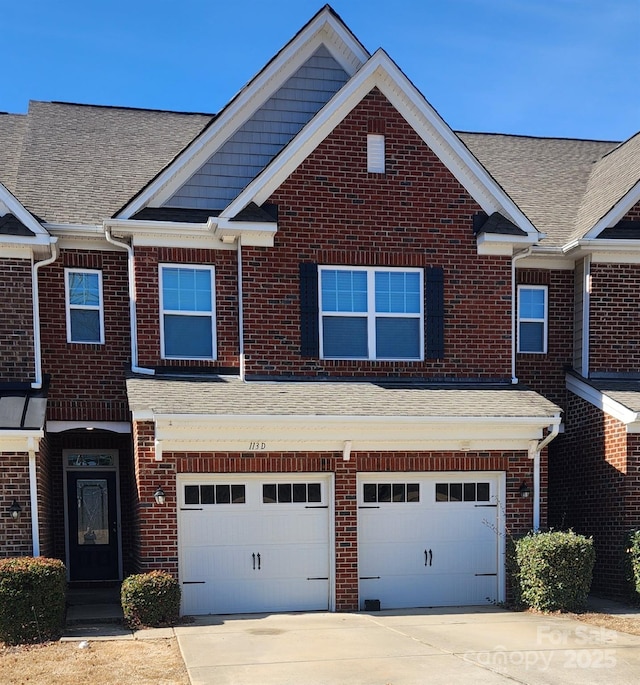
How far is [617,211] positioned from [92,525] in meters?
11.4

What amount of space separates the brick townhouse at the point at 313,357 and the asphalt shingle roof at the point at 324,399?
63 millimetres

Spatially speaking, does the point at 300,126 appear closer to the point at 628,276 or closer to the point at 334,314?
the point at 334,314

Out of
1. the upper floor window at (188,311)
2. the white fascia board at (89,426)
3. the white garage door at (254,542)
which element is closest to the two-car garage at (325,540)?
the white garage door at (254,542)

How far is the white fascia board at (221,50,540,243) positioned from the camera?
14.2m

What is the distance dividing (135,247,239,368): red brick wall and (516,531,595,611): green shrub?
5872mm

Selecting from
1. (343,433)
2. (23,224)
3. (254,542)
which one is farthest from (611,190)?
(23,224)

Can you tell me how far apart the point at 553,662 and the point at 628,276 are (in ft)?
27.6

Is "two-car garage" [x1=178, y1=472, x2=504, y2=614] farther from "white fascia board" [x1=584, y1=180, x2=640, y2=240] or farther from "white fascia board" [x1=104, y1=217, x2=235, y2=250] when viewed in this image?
"white fascia board" [x1=584, y1=180, x2=640, y2=240]

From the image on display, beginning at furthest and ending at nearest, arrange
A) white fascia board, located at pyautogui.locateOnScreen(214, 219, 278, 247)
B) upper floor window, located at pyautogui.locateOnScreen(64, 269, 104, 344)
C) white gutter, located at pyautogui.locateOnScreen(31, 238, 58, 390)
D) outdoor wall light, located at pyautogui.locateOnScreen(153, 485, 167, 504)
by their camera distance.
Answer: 1. upper floor window, located at pyautogui.locateOnScreen(64, 269, 104, 344)
2. white fascia board, located at pyautogui.locateOnScreen(214, 219, 278, 247)
3. white gutter, located at pyautogui.locateOnScreen(31, 238, 58, 390)
4. outdoor wall light, located at pyautogui.locateOnScreen(153, 485, 167, 504)

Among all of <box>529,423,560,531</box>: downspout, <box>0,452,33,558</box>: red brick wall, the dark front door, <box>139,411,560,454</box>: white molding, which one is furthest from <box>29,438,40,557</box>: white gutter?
<box>529,423,560,531</box>: downspout

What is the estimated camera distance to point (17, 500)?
1253 centimetres

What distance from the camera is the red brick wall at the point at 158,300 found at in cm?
1412

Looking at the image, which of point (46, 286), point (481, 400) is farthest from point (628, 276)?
point (46, 286)

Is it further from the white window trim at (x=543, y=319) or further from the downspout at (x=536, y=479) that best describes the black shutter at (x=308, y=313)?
the white window trim at (x=543, y=319)
